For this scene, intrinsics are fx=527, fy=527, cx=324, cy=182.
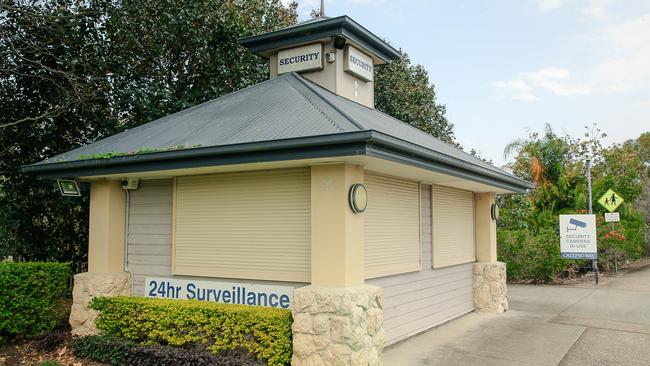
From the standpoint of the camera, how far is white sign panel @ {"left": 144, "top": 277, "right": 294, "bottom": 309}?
265 inches

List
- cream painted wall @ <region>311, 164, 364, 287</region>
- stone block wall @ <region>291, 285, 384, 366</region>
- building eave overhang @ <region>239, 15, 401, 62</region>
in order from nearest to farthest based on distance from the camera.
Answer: stone block wall @ <region>291, 285, 384, 366</region> < cream painted wall @ <region>311, 164, 364, 287</region> < building eave overhang @ <region>239, 15, 401, 62</region>

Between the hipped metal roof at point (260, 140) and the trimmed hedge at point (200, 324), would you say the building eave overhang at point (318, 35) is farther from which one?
the trimmed hedge at point (200, 324)

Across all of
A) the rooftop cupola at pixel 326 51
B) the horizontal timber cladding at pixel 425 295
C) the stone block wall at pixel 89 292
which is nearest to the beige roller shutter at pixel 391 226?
the horizontal timber cladding at pixel 425 295

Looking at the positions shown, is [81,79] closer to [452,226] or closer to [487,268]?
[452,226]

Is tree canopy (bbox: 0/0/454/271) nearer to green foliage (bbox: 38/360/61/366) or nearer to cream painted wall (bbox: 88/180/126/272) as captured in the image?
cream painted wall (bbox: 88/180/126/272)

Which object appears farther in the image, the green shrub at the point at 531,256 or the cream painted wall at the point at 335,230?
the green shrub at the point at 531,256

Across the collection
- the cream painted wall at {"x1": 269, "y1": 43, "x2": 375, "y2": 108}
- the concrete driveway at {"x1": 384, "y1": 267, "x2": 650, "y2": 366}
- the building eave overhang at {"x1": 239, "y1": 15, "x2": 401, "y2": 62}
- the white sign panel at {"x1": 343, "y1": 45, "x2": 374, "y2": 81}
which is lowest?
the concrete driveway at {"x1": 384, "y1": 267, "x2": 650, "y2": 366}

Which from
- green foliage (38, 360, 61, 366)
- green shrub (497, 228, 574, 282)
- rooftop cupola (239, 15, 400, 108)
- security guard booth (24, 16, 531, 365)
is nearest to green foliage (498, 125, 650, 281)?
green shrub (497, 228, 574, 282)

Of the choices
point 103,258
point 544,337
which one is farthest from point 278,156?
point 544,337

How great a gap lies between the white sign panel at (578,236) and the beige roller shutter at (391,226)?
914 centimetres

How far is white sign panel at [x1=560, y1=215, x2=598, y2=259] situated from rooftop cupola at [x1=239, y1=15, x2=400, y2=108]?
29.4 feet

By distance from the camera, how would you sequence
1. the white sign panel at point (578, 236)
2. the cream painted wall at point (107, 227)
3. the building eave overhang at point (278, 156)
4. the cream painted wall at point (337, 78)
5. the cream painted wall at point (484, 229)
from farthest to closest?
the white sign panel at point (578, 236), the cream painted wall at point (484, 229), the cream painted wall at point (337, 78), the cream painted wall at point (107, 227), the building eave overhang at point (278, 156)

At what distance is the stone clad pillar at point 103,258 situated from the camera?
777 centimetres

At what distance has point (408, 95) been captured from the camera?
17906 millimetres
